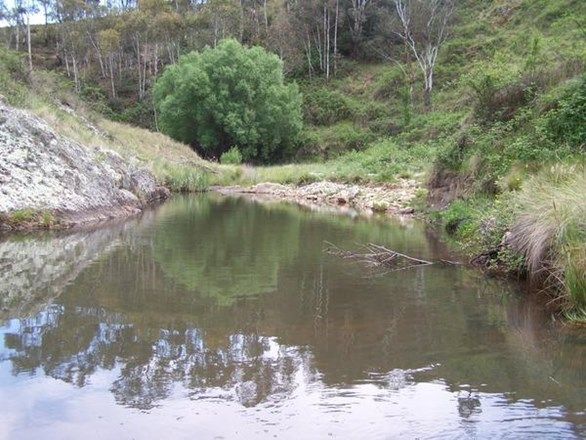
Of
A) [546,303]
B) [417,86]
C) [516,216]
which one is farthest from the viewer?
[417,86]

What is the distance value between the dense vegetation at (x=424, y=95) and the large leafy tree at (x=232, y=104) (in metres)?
1.67

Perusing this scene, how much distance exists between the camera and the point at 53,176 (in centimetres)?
1595

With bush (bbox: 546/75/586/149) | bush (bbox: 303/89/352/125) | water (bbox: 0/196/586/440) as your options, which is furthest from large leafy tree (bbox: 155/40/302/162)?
water (bbox: 0/196/586/440)

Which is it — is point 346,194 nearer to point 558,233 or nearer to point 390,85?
point 558,233

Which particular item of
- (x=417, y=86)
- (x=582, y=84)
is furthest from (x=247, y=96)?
(x=582, y=84)

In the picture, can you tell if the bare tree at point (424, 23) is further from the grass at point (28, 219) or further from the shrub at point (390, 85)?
the grass at point (28, 219)

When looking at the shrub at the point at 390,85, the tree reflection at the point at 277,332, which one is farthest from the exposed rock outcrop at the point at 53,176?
the shrub at the point at 390,85

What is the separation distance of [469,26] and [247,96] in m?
21.1

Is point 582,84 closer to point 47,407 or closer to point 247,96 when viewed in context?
point 47,407

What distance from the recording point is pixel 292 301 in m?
7.69

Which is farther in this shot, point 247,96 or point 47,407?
Answer: point 247,96

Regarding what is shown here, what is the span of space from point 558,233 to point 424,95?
40633 mm

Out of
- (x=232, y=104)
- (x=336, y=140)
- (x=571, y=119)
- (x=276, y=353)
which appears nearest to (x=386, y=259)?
(x=571, y=119)

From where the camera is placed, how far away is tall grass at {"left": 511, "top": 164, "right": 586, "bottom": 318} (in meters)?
6.69
